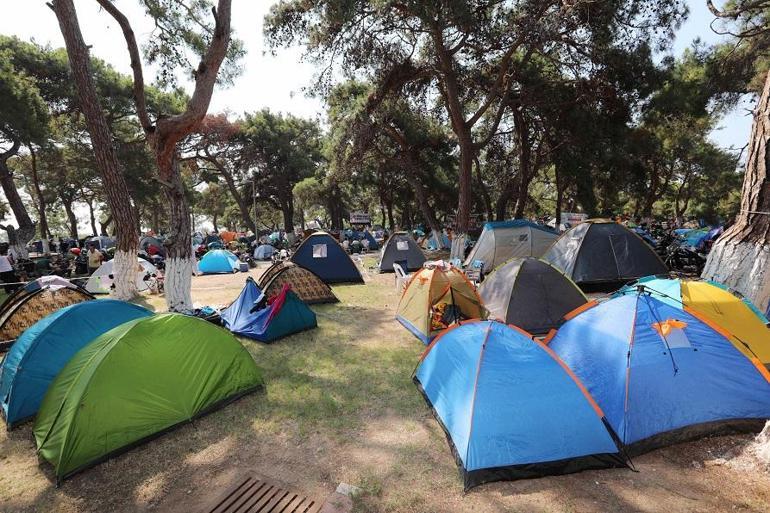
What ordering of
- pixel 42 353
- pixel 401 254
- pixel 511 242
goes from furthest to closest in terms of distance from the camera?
pixel 401 254
pixel 511 242
pixel 42 353

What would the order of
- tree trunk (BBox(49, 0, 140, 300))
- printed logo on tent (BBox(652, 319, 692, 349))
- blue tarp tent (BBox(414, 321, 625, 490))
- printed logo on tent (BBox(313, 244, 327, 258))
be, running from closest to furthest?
blue tarp tent (BBox(414, 321, 625, 490)) < printed logo on tent (BBox(652, 319, 692, 349)) < tree trunk (BBox(49, 0, 140, 300)) < printed logo on tent (BBox(313, 244, 327, 258))

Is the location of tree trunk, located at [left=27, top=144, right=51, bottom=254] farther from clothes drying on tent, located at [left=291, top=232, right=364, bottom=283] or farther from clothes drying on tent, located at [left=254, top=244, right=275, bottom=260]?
clothes drying on tent, located at [left=291, top=232, right=364, bottom=283]

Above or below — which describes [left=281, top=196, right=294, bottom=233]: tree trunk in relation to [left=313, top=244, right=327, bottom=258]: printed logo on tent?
above

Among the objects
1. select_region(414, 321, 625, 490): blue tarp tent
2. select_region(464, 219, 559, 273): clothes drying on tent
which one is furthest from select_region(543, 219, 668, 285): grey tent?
select_region(414, 321, 625, 490): blue tarp tent

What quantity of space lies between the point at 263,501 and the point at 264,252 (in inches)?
710

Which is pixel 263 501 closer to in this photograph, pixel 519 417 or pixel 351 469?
pixel 351 469

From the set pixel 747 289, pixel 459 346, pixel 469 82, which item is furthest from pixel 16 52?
pixel 747 289

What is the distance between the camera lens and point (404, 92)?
47.1 feet

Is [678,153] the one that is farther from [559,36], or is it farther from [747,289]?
[747,289]

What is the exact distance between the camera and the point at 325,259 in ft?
39.0

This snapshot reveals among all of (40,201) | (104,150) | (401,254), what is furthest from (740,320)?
(40,201)

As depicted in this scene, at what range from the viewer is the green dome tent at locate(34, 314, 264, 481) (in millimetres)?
3543

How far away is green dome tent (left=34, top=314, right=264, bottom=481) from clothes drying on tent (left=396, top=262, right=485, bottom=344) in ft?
10.1

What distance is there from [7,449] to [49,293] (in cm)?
398
